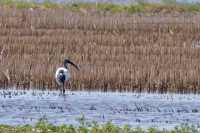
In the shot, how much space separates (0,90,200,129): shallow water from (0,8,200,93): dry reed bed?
539mm

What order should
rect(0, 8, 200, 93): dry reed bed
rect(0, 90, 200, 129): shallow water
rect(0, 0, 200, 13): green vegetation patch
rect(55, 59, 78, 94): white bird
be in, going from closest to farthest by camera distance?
rect(0, 90, 200, 129): shallow water, rect(55, 59, 78, 94): white bird, rect(0, 8, 200, 93): dry reed bed, rect(0, 0, 200, 13): green vegetation patch

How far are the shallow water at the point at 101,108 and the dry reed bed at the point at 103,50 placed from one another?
539 mm

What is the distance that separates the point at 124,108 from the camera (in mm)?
15570

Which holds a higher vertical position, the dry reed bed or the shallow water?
the dry reed bed

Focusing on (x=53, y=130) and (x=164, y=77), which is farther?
(x=164, y=77)

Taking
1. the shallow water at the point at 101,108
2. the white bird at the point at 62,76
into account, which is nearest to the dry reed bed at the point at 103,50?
the white bird at the point at 62,76

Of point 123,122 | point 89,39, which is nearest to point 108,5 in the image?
point 89,39

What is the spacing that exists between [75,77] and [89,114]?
3.55 m

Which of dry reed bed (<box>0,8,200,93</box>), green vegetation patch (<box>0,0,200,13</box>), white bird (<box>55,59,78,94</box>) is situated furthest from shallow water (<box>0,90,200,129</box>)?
green vegetation patch (<box>0,0,200,13</box>)

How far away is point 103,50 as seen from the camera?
22109 mm

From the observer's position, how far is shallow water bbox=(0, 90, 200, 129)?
13766 mm

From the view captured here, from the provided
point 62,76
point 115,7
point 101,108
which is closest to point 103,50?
point 62,76

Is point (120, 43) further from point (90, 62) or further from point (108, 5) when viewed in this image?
point (108, 5)

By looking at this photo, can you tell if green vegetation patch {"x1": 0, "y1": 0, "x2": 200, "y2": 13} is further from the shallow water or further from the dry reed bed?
the shallow water
